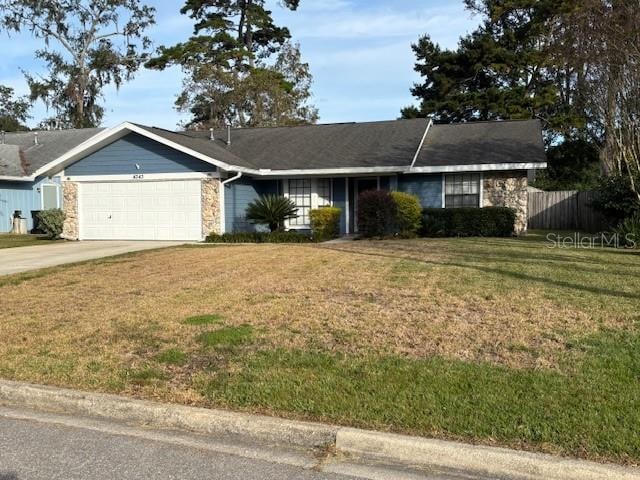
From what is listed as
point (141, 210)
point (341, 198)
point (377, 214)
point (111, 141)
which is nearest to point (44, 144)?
point (111, 141)

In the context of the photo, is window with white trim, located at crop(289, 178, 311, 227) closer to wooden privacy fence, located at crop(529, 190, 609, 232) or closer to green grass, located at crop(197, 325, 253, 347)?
wooden privacy fence, located at crop(529, 190, 609, 232)

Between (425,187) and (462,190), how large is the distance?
1.21 meters

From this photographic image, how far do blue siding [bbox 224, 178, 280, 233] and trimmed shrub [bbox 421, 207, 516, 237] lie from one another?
5850mm

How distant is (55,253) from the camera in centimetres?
1525

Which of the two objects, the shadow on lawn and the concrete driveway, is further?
the concrete driveway

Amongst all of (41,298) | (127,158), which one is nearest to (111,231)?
(127,158)

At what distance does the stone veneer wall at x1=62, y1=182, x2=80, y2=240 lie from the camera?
20.2m

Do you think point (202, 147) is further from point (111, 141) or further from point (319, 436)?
point (319, 436)

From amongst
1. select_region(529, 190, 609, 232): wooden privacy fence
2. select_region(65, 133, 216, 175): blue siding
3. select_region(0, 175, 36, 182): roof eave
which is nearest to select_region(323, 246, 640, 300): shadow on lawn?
select_region(65, 133, 216, 175): blue siding

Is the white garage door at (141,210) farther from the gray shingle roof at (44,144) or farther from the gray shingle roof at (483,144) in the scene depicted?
the gray shingle roof at (44,144)

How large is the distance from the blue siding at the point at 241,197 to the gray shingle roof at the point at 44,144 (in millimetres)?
12067

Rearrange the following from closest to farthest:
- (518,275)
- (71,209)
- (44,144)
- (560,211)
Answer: (518,275) < (71,209) < (560,211) < (44,144)

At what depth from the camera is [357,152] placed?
20.5 m

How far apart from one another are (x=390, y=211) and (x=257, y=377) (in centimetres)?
1261
